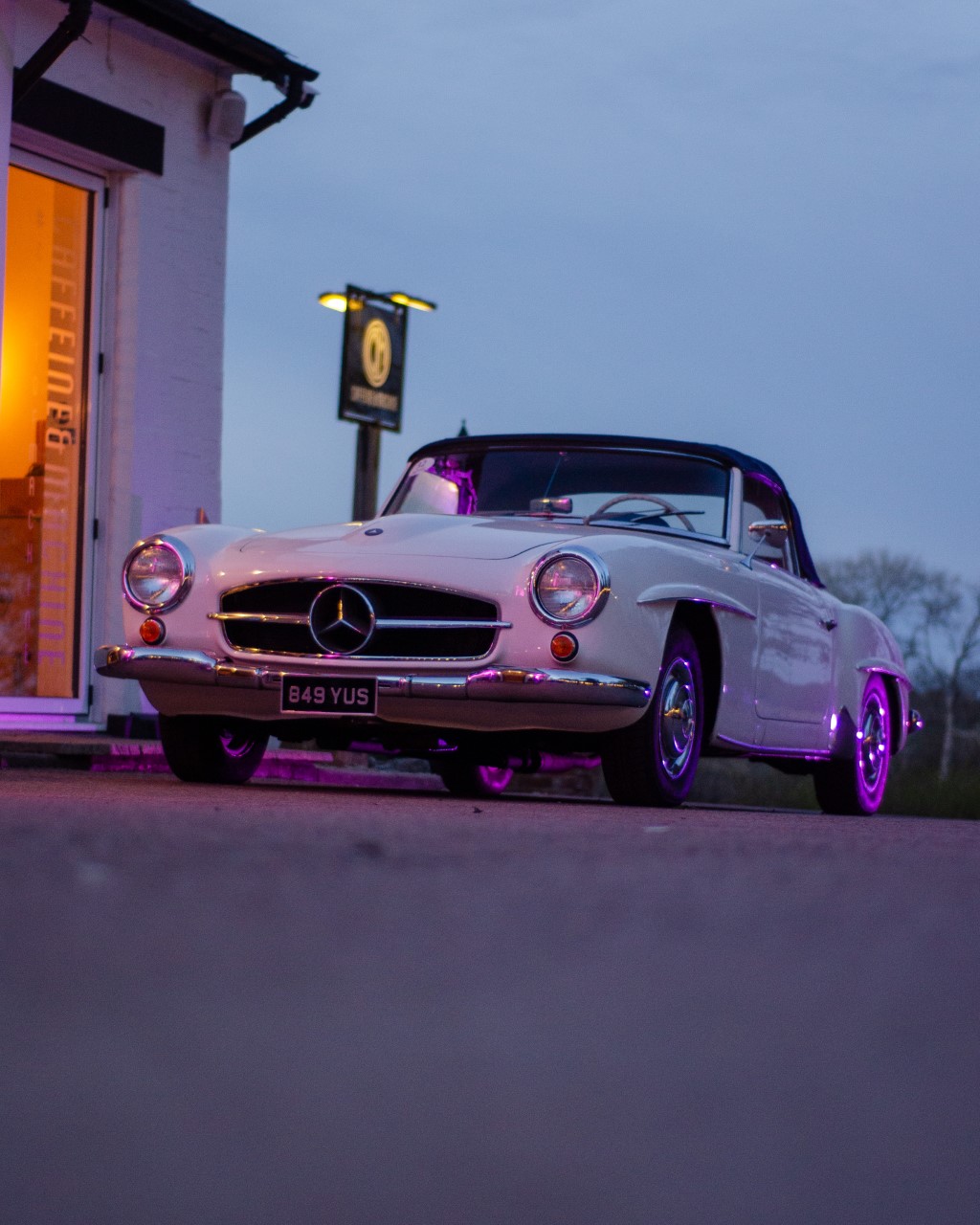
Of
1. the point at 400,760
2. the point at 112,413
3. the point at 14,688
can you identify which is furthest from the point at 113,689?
the point at 400,760

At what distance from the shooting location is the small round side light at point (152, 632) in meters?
6.69

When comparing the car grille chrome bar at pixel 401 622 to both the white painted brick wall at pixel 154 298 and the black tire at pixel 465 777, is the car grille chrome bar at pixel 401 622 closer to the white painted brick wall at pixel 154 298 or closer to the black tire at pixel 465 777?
the black tire at pixel 465 777

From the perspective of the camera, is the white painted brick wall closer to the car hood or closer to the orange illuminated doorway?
the orange illuminated doorway

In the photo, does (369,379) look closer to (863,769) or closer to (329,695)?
(863,769)

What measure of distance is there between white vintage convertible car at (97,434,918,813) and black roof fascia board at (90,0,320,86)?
5868 millimetres

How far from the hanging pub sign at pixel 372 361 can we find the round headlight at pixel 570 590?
6.71m

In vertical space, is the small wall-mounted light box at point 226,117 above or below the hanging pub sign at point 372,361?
above

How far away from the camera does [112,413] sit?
12.3 metres

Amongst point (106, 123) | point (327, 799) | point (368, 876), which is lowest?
point (327, 799)

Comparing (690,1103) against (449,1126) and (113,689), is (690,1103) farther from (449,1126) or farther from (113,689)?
(113,689)

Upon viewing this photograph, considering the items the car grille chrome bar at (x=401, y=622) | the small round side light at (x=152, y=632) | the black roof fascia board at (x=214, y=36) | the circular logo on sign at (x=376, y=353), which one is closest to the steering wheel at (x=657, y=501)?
the car grille chrome bar at (x=401, y=622)

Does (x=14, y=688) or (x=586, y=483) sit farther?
(x=14, y=688)

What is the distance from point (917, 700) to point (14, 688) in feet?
174

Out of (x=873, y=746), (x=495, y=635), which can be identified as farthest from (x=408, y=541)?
(x=873, y=746)
